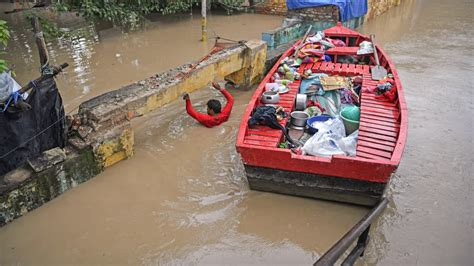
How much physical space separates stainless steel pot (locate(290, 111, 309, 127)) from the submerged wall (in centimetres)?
192

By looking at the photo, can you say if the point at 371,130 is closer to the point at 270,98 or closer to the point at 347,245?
the point at 270,98

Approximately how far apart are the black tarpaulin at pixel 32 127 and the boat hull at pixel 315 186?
2.61m

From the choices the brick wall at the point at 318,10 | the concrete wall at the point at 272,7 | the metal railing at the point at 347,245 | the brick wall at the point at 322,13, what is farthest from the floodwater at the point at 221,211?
the concrete wall at the point at 272,7

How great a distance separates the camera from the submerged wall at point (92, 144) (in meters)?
4.47

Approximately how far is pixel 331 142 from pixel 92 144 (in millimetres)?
3220

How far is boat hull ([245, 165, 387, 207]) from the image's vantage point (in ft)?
14.8

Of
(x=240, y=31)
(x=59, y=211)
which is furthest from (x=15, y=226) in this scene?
(x=240, y=31)

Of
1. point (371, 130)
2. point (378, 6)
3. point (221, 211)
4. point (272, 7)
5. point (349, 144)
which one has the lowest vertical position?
point (221, 211)

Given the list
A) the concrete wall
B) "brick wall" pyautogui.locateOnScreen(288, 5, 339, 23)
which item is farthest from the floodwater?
the concrete wall

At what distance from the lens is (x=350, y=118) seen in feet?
18.4

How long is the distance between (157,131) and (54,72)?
2.33 meters

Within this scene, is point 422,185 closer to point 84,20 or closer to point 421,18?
point 84,20

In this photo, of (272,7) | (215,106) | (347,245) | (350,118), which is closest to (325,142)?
(350,118)

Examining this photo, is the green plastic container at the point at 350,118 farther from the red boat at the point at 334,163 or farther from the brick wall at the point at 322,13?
the brick wall at the point at 322,13
